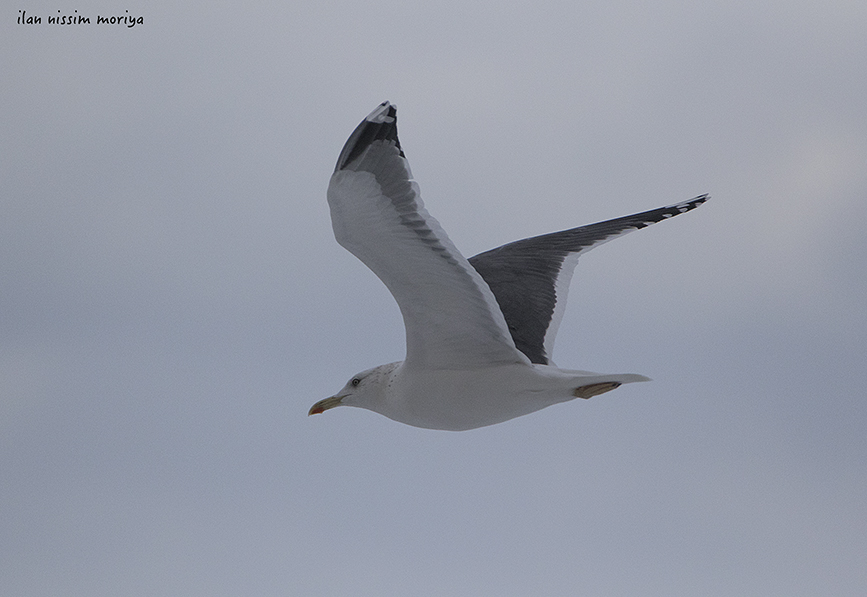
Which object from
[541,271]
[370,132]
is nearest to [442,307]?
[370,132]

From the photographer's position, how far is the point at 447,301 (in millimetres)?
3436

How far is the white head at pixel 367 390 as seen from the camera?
157 inches

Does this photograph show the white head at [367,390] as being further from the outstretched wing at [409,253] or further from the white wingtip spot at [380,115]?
the white wingtip spot at [380,115]

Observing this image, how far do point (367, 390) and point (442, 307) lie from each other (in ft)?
2.51

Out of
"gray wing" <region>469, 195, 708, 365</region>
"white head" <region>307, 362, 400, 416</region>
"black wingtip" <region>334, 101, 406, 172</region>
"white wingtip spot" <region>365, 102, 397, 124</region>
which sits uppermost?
"white wingtip spot" <region>365, 102, 397, 124</region>

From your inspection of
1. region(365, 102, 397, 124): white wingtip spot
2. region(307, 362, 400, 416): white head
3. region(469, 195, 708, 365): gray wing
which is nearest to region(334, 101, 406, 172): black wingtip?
region(365, 102, 397, 124): white wingtip spot

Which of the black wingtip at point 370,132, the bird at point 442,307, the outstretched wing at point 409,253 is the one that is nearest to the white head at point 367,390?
the bird at point 442,307

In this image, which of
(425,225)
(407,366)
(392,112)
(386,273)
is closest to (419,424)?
(407,366)

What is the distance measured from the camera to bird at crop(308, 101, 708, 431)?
3.14 meters

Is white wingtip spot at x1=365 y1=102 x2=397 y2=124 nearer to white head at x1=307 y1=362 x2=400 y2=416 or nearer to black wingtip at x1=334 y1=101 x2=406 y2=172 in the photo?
black wingtip at x1=334 y1=101 x2=406 y2=172

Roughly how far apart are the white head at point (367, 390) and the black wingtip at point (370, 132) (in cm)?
118

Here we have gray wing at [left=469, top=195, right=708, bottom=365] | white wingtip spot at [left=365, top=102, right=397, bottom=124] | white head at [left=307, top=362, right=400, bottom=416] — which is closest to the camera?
white wingtip spot at [left=365, top=102, right=397, bottom=124]

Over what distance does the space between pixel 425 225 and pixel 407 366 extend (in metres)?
0.81

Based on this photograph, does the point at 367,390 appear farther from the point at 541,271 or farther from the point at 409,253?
the point at 541,271
